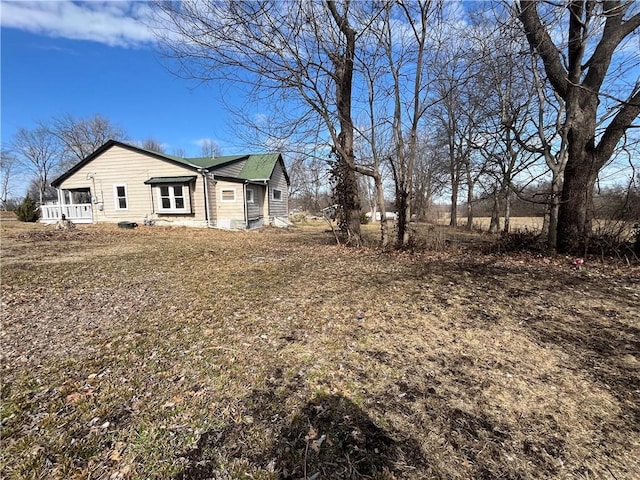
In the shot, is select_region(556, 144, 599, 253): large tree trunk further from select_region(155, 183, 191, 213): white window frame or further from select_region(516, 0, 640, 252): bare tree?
select_region(155, 183, 191, 213): white window frame

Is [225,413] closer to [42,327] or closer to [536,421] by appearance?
[536,421]

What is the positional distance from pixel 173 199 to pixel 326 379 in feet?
47.4

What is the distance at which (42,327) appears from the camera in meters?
3.51

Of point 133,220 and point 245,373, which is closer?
point 245,373

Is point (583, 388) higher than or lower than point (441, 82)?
lower

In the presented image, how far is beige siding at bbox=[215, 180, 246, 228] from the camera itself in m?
15.1

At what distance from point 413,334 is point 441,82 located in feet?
23.4

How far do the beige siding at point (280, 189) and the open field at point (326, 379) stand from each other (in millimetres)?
14060

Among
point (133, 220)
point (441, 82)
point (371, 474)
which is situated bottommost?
point (371, 474)

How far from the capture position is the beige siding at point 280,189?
61.1 feet

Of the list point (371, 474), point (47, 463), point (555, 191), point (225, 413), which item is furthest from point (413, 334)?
point (555, 191)

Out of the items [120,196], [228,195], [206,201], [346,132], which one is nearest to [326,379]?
[346,132]

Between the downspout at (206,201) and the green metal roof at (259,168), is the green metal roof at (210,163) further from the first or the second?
the downspout at (206,201)

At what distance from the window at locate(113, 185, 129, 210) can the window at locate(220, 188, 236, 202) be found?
4966 mm
